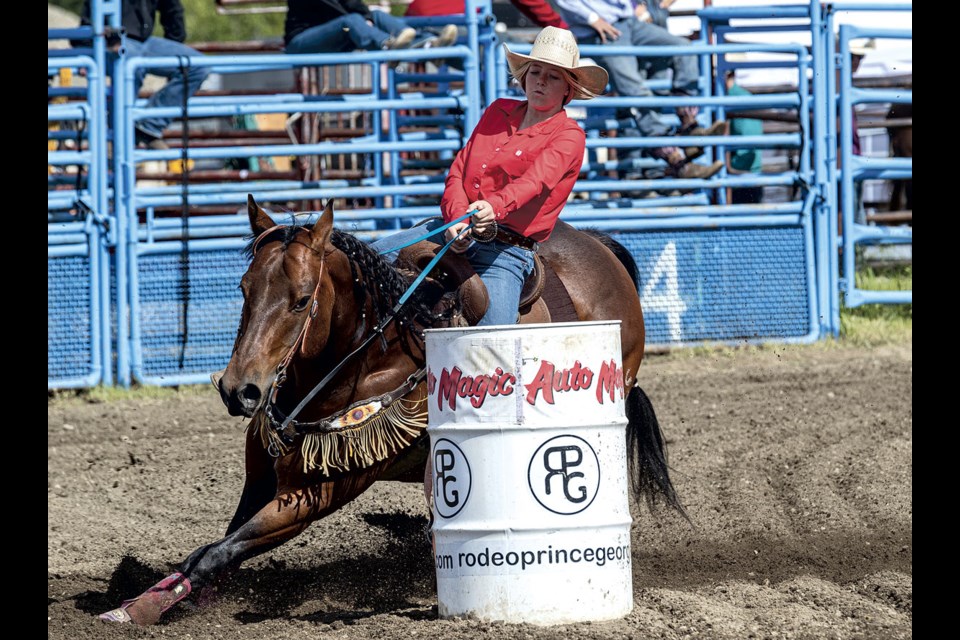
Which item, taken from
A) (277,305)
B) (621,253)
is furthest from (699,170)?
(277,305)

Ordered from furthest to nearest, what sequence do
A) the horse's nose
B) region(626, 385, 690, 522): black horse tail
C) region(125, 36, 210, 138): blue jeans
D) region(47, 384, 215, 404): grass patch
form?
1. region(125, 36, 210, 138): blue jeans
2. region(47, 384, 215, 404): grass patch
3. region(626, 385, 690, 522): black horse tail
4. the horse's nose

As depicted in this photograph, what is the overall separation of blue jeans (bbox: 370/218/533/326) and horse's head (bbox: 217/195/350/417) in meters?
0.55

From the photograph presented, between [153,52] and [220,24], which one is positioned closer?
[153,52]

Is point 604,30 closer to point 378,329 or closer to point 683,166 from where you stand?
point 683,166

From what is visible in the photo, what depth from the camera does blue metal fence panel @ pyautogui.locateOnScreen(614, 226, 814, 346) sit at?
31.6ft

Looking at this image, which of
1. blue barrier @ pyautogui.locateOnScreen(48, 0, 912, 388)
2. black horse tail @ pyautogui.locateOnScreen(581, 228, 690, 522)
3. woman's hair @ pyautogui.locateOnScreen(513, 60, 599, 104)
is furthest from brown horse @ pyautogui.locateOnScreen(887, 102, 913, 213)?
woman's hair @ pyautogui.locateOnScreen(513, 60, 599, 104)

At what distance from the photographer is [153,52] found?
369 inches

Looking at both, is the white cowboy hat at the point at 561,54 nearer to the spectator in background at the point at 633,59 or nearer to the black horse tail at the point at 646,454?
the black horse tail at the point at 646,454

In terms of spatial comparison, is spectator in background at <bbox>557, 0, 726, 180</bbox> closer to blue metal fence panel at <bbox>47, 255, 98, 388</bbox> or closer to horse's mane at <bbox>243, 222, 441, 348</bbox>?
blue metal fence panel at <bbox>47, 255, 98, 388</bbox>

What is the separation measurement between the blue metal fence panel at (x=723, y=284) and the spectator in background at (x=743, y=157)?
1.07 m

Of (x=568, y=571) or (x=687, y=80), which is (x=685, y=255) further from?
(x=568, y=571)

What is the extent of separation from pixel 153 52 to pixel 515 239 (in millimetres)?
5362

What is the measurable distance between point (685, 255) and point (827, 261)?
1.16m
